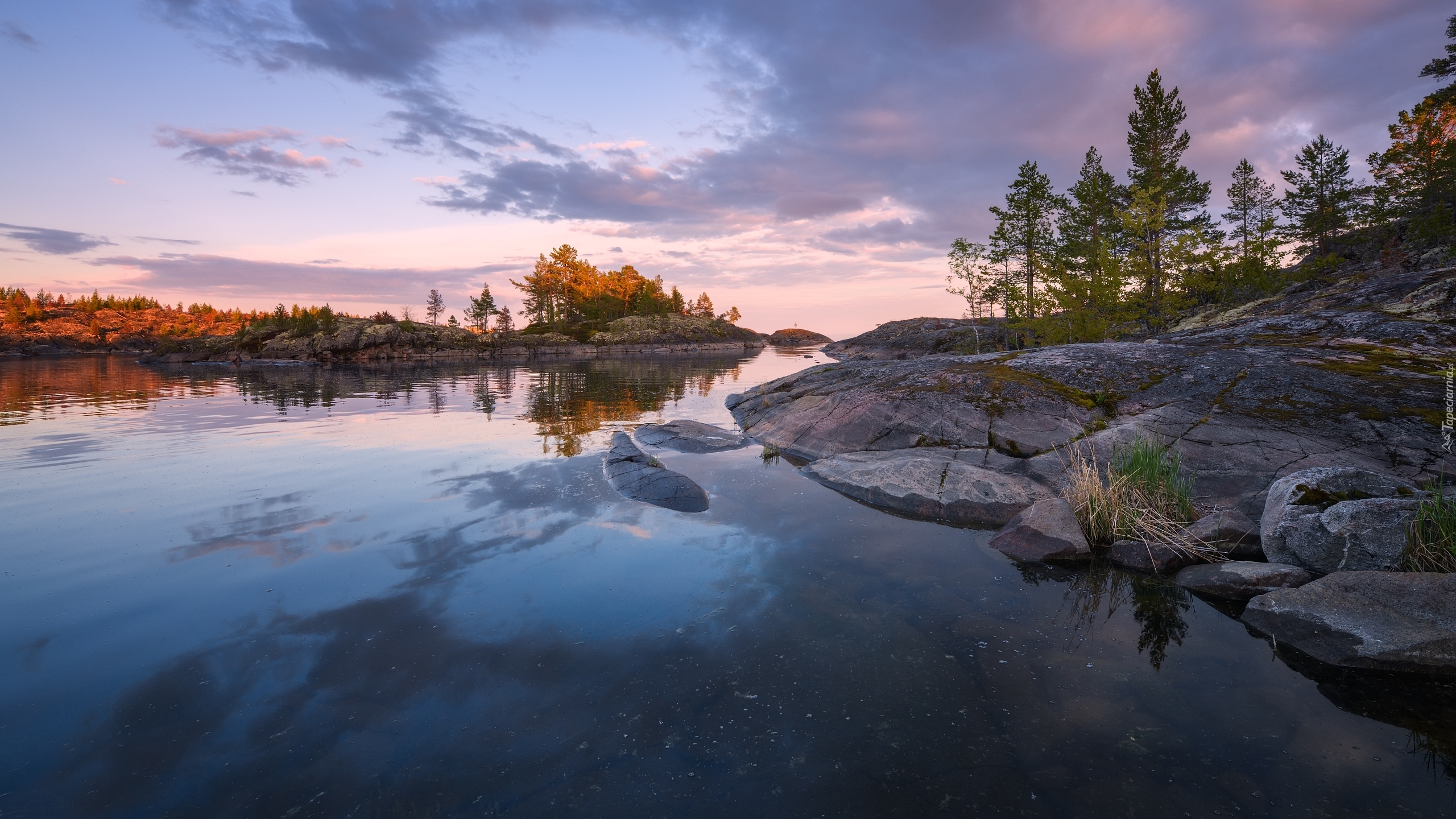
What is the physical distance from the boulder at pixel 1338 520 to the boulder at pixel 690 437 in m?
11.5

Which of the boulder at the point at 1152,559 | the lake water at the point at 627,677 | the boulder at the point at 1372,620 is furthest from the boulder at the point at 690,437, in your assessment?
the boulder at the point at 1372,620

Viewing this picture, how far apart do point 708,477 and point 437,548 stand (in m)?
6.04

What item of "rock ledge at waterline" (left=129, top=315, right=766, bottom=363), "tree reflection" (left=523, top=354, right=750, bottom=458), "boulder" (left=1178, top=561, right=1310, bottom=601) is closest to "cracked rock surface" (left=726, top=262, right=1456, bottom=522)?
"boulder" (left=1178, top=561, right=1310, bottom=601)

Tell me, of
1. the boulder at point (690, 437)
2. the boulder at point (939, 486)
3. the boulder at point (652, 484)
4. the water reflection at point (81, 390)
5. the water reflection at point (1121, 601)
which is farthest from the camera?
the water reflection at point (81, 390)

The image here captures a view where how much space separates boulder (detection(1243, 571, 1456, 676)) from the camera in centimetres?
521

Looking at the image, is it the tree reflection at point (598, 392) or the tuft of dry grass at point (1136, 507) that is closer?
the tuft of dry grass at point (1136, 507)

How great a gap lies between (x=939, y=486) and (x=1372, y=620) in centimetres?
564

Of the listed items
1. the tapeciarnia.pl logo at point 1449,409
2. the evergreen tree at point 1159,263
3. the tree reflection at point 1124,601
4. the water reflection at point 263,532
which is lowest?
the tree reflection at point 1124,601

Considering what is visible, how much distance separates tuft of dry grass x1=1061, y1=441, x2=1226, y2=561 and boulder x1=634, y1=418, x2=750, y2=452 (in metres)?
9.29

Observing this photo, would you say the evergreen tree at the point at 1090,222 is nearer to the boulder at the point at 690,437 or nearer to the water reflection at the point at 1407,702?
the boulder at the point at 690,437

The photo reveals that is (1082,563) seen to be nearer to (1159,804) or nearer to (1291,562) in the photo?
(1291,562)

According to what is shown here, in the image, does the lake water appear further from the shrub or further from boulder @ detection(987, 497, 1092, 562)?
the shrub

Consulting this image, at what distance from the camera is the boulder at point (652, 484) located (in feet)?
35.9

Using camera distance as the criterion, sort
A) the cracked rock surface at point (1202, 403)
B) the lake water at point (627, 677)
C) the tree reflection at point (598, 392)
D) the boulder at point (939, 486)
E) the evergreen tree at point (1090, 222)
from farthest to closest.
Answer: the evergreen tree at point (1090, 222) → the tree reflection at point (598, 392) → the boulder at point (939, 486) → the cracked rock surface at point (1202, 403) → the lake water at point (627, 677)
